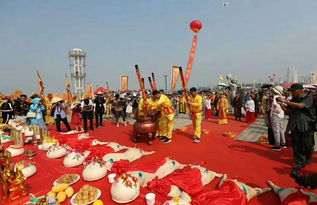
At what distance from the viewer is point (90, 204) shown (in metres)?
2.32

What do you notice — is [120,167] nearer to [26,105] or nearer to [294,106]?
[294,106]

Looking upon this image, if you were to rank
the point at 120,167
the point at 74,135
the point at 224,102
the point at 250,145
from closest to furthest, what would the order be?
the point at 120,167 → the point at 250,145 → the point at 74,135 → the point at 224,102

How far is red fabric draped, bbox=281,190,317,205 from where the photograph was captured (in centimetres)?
209

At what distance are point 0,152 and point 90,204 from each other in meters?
1.56

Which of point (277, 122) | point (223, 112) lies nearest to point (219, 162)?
point (277, 122)

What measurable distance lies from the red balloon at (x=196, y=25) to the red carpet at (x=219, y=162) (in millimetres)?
4453

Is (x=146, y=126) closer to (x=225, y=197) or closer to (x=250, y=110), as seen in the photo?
(x=225, y=197)

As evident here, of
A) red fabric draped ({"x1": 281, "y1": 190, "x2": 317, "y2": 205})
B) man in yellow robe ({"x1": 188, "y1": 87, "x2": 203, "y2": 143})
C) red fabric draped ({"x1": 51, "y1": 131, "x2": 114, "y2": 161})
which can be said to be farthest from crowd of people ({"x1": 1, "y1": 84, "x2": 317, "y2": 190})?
red fabric draped ({"x1": 51, "y1": 131, "x2": 114, "y2": 161})

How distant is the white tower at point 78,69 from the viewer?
5325 centimetres

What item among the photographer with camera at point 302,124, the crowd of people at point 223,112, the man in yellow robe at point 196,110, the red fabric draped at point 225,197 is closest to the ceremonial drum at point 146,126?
the crowd of people at point 223,112

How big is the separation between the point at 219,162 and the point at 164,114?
7.68ft

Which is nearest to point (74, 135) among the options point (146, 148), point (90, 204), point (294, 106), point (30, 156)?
point (30, 156)

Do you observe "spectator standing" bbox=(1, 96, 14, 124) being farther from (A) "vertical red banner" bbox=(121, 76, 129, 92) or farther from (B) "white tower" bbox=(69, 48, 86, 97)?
(B) "white tower" bbox=(69, 48, 86, 97)

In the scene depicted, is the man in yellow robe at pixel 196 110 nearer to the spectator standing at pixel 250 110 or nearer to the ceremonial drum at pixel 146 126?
the ceremonial drum at pixel 146 126
